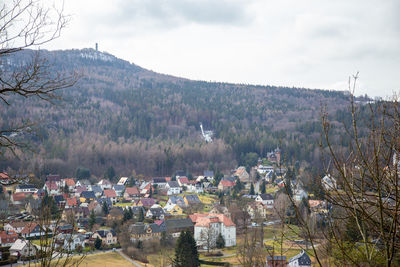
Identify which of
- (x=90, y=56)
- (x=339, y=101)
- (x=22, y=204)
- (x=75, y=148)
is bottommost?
(x=22, y=204)

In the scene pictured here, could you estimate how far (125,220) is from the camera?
2634 centimetres

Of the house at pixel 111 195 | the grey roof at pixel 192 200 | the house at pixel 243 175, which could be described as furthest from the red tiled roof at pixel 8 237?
the house at pixel 243 175

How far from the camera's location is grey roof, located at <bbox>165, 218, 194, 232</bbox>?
25672 millimetres

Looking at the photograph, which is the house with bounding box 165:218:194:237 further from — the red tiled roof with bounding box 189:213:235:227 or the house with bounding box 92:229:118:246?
the house with bounding box 92:229:118:246

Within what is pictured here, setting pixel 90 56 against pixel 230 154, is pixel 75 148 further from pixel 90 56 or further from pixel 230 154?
pixel 90 56

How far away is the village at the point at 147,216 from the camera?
21578 millimetres

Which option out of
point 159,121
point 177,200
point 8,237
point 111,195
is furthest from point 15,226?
point 159,121

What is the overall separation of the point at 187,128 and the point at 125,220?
2678 inches

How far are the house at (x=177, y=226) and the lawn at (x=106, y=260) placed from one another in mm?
4608

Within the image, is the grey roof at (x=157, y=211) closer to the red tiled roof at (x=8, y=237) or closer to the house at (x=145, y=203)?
the house at (x=145, y=203)

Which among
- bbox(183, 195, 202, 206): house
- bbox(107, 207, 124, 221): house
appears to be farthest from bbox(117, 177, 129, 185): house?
bbox(107, 207, 124, 221): house

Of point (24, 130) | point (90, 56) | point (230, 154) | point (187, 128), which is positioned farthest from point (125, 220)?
point (90, 56)

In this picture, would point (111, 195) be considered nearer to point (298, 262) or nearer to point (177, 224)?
point (177, 224)

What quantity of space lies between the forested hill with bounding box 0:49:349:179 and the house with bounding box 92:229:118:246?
6.30m
